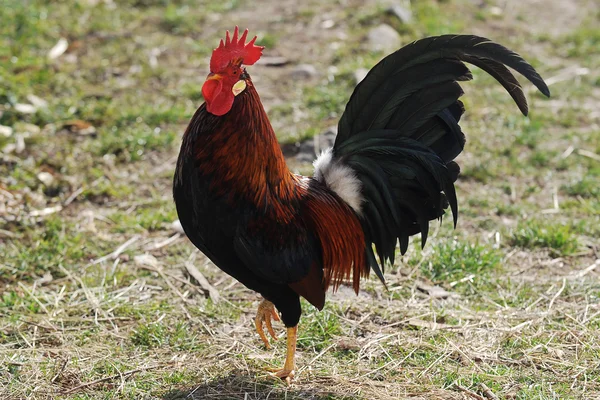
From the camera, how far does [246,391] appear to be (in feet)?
12.3

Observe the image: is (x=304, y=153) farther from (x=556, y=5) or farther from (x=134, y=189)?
(x=556, y=5)

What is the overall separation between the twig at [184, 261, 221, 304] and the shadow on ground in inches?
33.7

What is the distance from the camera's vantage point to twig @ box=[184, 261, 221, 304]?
4648 mm

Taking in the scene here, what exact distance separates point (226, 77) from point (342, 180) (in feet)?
2.88

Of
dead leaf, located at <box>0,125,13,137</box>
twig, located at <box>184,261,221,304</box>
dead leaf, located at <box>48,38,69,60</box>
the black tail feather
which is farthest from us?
dead leaf, located at <box>48,38,69,60</box>

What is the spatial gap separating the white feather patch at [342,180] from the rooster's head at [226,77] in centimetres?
72

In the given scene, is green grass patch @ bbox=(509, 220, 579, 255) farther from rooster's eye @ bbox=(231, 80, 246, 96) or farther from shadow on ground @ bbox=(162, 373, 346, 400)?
rooster's eye @ bbox=(231, 80, 246, 96)

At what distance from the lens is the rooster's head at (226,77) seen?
10.9 ft

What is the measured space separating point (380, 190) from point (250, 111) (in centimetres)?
82

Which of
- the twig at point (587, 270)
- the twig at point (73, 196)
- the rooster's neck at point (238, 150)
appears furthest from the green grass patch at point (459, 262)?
the twig at point (73, 196)

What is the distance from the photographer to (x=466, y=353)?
4074 mm

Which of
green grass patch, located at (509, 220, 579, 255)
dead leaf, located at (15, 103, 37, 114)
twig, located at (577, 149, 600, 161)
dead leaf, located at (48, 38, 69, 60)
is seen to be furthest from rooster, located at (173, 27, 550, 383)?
dead leaf, located at (48, 38, 69, 60)

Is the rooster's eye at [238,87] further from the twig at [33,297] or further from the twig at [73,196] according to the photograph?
the twig at [73,196]

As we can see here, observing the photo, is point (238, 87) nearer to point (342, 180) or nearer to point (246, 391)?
point (342, 180)
